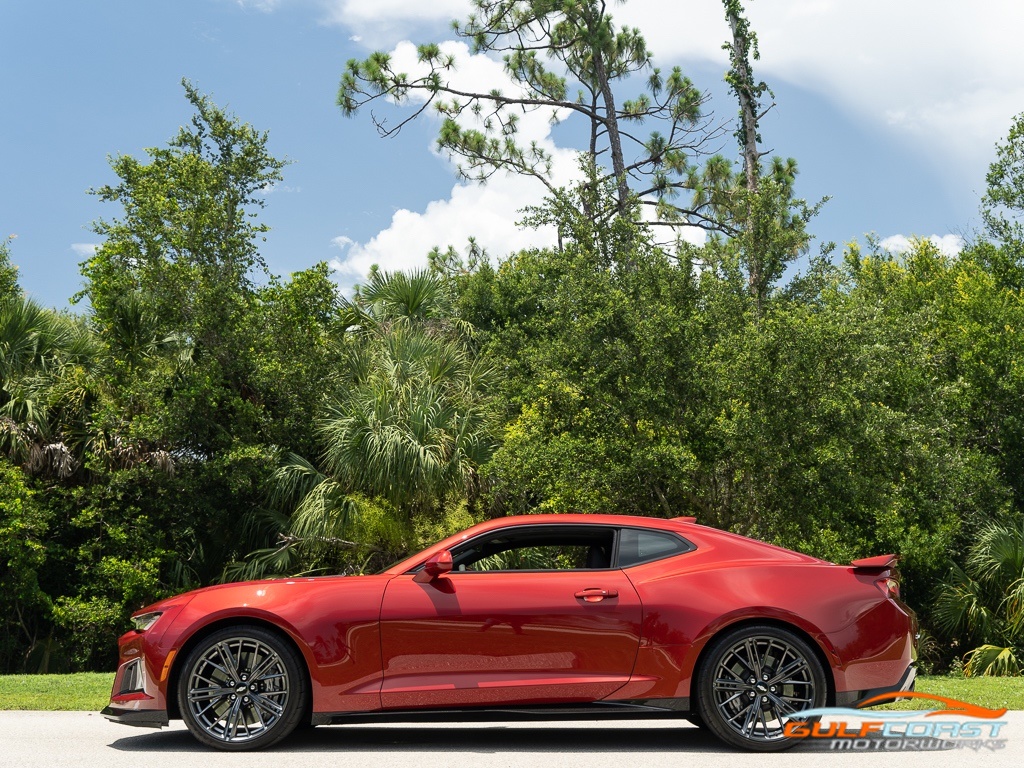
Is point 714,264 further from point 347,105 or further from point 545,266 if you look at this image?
point 347,105

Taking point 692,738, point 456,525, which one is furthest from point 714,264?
point 692,738

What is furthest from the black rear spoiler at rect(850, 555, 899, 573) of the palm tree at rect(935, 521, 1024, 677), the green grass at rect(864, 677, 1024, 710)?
the palm tree at rect(935, 521, 1024, 677)

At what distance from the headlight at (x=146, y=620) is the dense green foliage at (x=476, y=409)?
24.8 feet

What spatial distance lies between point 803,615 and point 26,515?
15.0 m

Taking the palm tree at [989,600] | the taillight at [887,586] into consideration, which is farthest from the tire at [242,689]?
the palm tree at [989,600]

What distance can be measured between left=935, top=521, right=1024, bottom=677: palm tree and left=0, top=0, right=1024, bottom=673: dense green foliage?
0.06m

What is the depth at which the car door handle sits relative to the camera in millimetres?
6320

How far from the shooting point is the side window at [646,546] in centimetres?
657

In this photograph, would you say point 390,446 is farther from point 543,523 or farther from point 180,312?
point 543,523

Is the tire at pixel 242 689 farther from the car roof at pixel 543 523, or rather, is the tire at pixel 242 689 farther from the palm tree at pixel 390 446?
the palm tree at pixel 390 446

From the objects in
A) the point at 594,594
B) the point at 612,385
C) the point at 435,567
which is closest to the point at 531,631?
the point at 594,594

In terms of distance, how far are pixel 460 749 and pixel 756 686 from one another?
1846mm

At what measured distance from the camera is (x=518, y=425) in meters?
15.6

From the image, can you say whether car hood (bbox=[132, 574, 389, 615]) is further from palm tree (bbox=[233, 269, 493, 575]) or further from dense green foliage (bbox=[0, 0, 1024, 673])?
palm tree (bbox=[233, 269, 493, 575])
